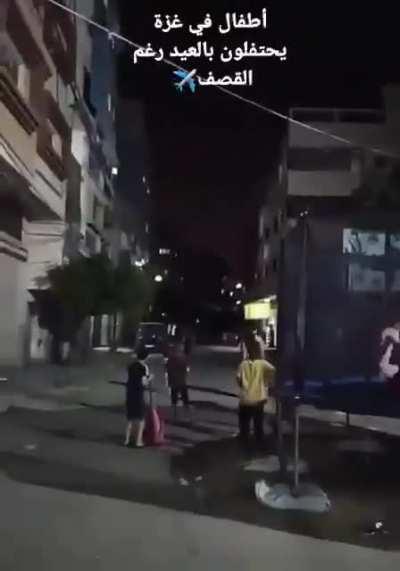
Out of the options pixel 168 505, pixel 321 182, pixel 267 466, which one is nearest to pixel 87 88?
pixel 321 182

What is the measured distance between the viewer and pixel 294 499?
28.1 ft

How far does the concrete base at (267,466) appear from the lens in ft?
34.9

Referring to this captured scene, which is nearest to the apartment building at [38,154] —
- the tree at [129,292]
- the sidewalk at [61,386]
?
the sidewalk at [61,386]

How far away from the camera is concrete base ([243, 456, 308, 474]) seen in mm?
10625

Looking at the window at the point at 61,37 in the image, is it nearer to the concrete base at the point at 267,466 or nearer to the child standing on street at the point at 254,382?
the child standing on street at the point at 254,382

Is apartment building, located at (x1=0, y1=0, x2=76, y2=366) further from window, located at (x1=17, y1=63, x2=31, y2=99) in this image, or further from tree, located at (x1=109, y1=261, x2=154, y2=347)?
tree, located at (x1=109, y1=261, x2=154, y2=347)

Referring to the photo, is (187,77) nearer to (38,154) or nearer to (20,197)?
(20,197)

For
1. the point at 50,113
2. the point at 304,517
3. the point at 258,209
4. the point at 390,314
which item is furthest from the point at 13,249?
the point at 258,209

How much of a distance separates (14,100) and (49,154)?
8.41 meters

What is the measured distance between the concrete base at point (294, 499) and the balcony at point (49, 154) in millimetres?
21433

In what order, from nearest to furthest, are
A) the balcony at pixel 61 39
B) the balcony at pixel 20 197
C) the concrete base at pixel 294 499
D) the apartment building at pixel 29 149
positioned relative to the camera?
the concrete base at pixel 294 499
the apartment building at pixel 29 149
the balcony at pixel 20 197
the balcony at pixel 61 39

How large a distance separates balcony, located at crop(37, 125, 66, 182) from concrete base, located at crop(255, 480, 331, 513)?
844 inches

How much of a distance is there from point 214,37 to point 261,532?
35.3ft

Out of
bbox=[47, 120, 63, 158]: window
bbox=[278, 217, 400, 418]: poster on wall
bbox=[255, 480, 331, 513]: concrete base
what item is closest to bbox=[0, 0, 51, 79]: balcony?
bbox=[47, 120, 63, 158]: window
